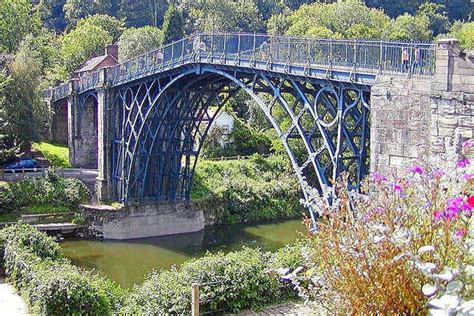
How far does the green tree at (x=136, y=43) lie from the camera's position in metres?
60.8

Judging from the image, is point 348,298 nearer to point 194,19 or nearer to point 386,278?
point 386,278

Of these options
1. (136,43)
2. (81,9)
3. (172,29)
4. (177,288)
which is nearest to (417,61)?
(177,288)

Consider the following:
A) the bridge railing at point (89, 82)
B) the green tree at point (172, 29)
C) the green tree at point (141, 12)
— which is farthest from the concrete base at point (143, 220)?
the green tree at point (141, 12)

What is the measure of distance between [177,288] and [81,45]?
51250mm

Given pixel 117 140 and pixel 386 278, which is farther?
pixel 117 140

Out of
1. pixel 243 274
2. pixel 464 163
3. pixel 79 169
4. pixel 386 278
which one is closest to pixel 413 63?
pixel 243 274

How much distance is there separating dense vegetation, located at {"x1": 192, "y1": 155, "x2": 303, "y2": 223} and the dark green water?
1.27m

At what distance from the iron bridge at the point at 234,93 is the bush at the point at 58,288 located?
6.55 metres

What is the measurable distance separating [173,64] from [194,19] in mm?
53023

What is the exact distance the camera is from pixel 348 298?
22.4ft

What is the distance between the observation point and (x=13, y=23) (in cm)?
5894

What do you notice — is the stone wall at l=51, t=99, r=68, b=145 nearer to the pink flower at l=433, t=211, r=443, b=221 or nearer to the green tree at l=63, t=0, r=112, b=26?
the green tree at l=63, t=0, r=112, b=26

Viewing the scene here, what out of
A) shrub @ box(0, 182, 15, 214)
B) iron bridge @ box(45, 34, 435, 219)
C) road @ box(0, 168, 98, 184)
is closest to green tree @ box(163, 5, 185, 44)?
iron bridge @ box(45, 34, 435, 219)

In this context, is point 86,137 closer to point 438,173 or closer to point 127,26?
point 438,173
